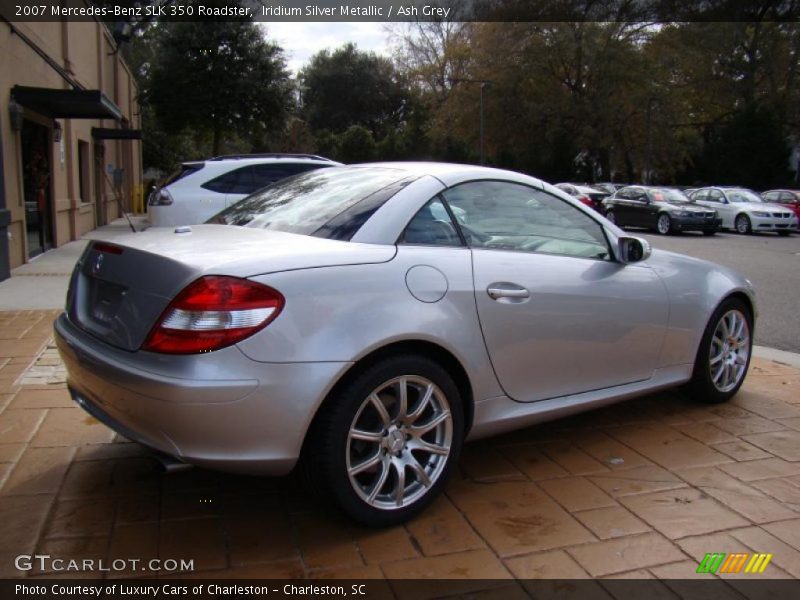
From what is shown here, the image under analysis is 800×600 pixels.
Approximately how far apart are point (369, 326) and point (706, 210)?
818 inches

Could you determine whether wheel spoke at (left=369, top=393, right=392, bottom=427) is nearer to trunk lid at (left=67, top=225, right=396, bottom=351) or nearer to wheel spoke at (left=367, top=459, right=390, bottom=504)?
wheel spoke at (left=367, top=459, right=390, bottom=504)

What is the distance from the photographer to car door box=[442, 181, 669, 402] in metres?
3.41

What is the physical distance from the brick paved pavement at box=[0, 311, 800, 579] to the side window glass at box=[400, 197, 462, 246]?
1.18 metres

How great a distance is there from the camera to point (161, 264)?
9.52 ft

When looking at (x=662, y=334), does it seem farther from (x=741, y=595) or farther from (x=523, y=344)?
(x=741, y=595)

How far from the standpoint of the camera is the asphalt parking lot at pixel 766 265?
759cm

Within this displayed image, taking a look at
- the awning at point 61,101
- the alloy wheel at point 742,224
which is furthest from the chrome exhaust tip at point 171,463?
the alloy wheel at point 742,224

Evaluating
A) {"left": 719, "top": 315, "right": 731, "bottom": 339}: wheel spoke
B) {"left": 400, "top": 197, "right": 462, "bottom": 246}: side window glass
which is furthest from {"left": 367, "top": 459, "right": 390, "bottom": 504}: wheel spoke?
{"left": 719, "top": 315, "right": 731, "bottom": 339}: wheel spoke

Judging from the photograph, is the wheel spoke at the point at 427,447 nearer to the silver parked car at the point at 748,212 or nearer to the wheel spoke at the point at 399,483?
the wheel spoke at the point at 399,483

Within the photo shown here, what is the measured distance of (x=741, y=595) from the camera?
267cm

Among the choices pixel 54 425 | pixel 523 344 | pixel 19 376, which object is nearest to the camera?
pixel 523 344

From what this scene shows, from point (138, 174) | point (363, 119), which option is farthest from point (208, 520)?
point (363, 119)

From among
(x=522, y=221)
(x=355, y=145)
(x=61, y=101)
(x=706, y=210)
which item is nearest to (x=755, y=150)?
(x=706, y=210)

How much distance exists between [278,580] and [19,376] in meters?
3.24
